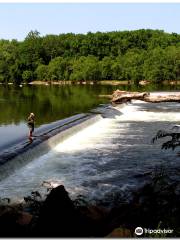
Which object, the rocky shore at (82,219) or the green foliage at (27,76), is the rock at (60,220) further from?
the green foliage at (27,76)

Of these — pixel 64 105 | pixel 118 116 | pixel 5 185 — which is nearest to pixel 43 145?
pixel 5 185

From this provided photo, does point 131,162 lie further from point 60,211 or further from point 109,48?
point 109,48

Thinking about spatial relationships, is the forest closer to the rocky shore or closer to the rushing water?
the rushing water

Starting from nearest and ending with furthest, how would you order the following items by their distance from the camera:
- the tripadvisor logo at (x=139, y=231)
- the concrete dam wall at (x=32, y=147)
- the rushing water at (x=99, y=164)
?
the tripadvisor logo at (x=139, y=231), the rushing water at (x=99, y=164), the concrete dam wall at (x=32, y=147)

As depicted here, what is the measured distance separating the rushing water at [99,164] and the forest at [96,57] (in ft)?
330

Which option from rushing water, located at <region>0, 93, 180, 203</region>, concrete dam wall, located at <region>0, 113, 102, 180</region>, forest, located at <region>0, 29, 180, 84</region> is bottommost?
rushing water, located at <region>0, 93, 180, 203</region>

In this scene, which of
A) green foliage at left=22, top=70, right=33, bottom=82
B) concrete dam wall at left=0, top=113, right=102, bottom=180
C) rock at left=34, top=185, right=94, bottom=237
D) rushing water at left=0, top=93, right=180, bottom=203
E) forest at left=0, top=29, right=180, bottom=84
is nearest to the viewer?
rock at left=34, top=185, right=94, bottom=237

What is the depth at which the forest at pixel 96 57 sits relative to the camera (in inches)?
5428

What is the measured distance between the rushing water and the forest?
100490 millimetres

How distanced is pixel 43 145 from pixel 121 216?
16417 millimetres

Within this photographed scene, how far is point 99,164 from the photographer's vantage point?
81.5ft

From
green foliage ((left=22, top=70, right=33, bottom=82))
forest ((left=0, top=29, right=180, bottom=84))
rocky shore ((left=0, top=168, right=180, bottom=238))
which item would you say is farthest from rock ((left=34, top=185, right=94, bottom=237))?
green foliage ((left=22, top=70, right=33, bottom=82))

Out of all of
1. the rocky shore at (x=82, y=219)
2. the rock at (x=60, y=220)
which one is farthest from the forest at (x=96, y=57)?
the rock at (x=60, y=220)

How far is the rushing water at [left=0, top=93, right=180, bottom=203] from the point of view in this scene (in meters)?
20.2
